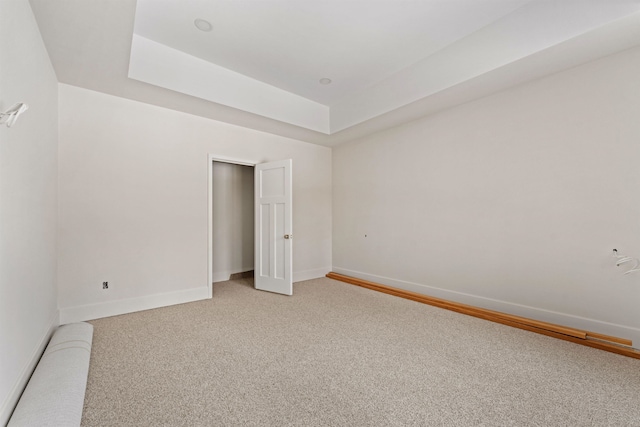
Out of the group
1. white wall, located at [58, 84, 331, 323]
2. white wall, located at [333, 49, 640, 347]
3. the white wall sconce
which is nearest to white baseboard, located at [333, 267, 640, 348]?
white wall, located at [333, 49, 640, 347]

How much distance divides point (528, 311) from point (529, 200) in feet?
4.02

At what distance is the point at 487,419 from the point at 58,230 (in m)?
4.17

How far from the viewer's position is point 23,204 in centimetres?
183

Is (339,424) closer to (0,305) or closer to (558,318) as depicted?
(0,305)

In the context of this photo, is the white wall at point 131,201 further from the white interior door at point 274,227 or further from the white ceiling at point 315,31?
the white ceiling at point 315,31

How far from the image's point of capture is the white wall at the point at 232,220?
17.0 feet

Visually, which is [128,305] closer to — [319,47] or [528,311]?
[319,47]

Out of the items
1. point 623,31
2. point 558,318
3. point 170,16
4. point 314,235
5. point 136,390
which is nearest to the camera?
point 136,390

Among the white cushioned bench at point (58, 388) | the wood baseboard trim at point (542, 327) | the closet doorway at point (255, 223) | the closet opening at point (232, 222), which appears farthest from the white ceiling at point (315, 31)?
the wood baseboard trim at point (542, 327)

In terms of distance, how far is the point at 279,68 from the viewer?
3.57 meters

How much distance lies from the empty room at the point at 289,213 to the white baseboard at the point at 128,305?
0.06ft

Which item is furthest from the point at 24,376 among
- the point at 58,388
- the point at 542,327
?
the point at 542,327

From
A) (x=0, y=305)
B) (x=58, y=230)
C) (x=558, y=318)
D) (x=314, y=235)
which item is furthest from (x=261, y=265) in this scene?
(x=558, y=318)

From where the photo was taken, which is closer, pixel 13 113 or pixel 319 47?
pixel 13 113
